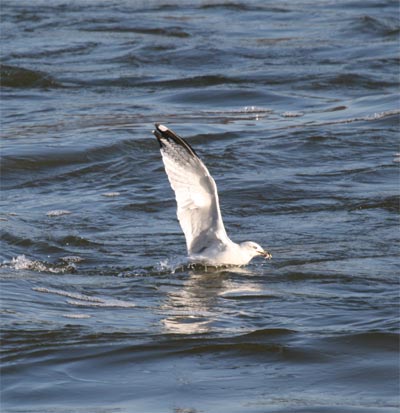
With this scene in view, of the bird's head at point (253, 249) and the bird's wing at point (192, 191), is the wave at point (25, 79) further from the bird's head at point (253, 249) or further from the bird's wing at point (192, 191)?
the bird's head at point (253, 249)

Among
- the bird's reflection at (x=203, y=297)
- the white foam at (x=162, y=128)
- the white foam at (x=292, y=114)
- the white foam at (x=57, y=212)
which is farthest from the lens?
the white foam at (x=292, y=114)

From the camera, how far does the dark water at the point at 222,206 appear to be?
642cm

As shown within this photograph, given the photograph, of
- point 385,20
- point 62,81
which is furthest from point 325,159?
point 385,20

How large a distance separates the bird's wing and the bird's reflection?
0.77 ft

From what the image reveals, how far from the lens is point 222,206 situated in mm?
10453

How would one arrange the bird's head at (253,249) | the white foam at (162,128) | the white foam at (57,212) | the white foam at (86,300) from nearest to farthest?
1. the white foam at (86,300)
2. the white foam at (162,128)
3. the bird's head at (253,249)
4. the white foam at (57,212)

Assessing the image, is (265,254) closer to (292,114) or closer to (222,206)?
(222,206)

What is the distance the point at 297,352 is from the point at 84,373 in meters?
1.24

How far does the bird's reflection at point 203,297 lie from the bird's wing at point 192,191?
0.77 feet

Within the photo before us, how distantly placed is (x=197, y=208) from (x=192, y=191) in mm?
199

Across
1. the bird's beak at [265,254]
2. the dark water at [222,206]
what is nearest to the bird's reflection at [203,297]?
the dark water at [222,206]

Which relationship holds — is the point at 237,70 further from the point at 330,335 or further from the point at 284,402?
the point at 284,402

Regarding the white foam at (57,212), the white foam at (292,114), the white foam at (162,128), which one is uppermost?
the white foam at (162,128)

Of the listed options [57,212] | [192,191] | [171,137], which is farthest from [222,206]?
[171,137]
